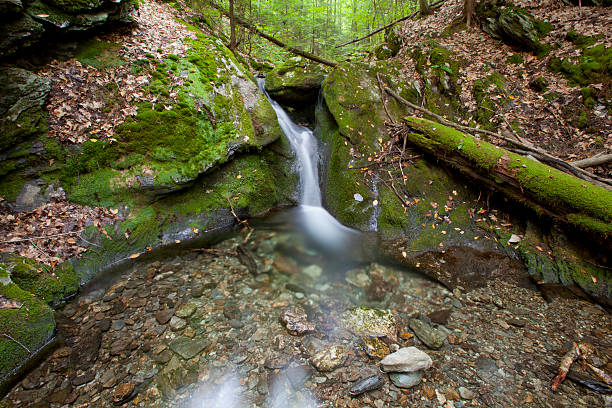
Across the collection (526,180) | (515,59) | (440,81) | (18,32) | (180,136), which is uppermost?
(515,59)

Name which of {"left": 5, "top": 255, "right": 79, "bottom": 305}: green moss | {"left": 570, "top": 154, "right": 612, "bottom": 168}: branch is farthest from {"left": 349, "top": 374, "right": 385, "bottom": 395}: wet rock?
{"left": 570, "top": 154, "right": 612, "bottom": 168}: branch

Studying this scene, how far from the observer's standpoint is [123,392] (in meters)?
2.63

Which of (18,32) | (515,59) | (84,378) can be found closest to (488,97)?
(515,59)

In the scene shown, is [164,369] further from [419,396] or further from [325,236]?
[325,236]

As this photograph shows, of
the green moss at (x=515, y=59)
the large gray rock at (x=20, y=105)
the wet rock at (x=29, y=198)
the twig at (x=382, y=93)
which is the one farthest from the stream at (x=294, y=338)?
the green moss at (x=515, y=59)

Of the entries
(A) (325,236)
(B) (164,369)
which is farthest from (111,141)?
(A) (325,236)

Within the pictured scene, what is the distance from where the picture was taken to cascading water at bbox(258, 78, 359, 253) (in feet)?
18.0

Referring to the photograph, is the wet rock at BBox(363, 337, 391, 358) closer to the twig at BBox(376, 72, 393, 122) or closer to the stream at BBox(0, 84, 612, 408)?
the stream at BBox(0, 84, 612, 408)

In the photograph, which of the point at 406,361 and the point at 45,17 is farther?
the point at 45,17

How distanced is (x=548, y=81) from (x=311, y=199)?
6.08 metres

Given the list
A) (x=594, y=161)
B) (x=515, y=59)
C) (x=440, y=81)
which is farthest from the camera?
(x=440, y=81)

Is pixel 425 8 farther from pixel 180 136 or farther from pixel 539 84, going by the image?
pixel 180 136

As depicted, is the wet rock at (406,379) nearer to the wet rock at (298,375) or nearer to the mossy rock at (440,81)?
the wet rock at (298,375)

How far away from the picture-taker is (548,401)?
2.49m
